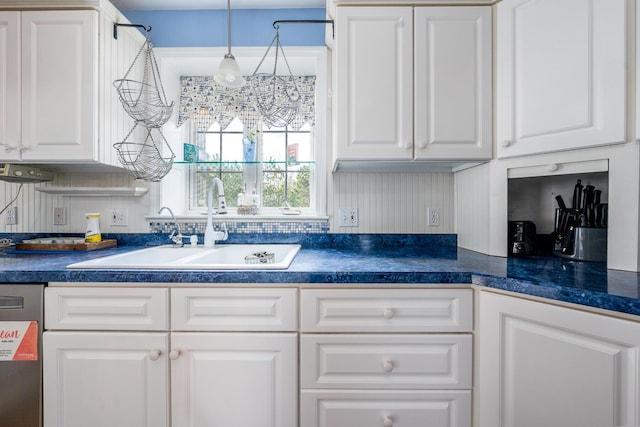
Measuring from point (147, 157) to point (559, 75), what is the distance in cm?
205

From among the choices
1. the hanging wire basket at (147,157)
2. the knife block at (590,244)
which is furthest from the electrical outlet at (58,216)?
the knife block at (590,244)

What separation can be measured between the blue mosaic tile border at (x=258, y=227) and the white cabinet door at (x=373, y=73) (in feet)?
1.86

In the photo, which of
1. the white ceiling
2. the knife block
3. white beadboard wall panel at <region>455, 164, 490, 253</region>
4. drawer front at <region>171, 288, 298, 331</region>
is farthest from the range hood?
the knife block

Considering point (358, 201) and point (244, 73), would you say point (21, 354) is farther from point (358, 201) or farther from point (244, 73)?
point (244, 73)

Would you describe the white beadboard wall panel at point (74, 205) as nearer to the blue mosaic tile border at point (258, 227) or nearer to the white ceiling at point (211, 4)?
the blue mosaic tile border at point (258, 227)

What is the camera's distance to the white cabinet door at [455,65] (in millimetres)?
1356

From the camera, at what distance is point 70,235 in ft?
5.89

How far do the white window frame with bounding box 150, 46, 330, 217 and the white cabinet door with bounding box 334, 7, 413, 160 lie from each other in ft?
1.27

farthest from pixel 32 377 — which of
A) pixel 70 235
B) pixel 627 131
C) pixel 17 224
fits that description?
pixel 627 131

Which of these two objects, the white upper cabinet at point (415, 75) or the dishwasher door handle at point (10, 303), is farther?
the white upper cabinet at point (415, 75)

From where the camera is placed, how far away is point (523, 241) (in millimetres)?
1420

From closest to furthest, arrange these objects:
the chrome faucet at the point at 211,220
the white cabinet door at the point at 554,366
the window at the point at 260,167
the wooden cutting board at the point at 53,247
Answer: the white cabinet door at the point at 554,366, the wooden cutting board at the point at 53,247, the chrome faucet at the point at 211,220, the window at the point at 260,167

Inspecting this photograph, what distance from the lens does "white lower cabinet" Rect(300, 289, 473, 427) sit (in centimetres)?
108

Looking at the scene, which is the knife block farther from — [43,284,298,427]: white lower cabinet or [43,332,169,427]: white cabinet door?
[43,332,169,427]: white cabinet door
